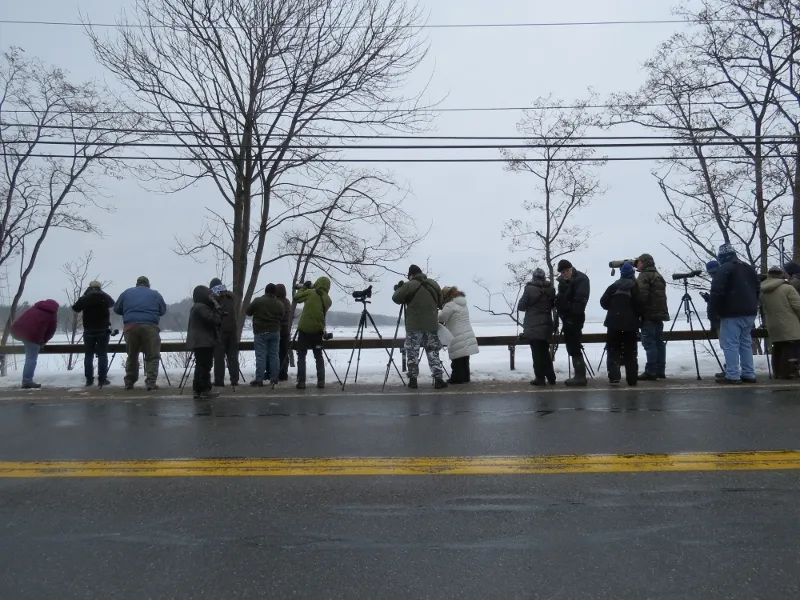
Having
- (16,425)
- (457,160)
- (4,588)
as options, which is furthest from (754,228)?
(4,588)

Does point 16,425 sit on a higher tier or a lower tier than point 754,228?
lower

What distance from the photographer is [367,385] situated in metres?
10.9

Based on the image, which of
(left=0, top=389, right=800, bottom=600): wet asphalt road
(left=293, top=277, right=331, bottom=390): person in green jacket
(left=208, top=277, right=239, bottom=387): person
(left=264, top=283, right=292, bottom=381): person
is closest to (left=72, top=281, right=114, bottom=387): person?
(left=208, top=277, right=239, bottom=387): person

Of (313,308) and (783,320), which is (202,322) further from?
(783,320)

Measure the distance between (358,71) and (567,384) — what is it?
884 cm

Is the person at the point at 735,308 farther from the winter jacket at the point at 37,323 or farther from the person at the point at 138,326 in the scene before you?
the winter jacket at the point at 37,323

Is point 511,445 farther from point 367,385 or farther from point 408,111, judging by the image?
point 408,111

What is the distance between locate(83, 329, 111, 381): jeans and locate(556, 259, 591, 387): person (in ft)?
25.5

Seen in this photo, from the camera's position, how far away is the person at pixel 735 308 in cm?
963

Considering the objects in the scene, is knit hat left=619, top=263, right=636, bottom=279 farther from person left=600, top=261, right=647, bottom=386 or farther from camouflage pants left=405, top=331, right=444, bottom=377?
camouflage pants left=405, top=331, right=444, bottom=377

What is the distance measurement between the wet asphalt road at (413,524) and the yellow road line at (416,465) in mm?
180

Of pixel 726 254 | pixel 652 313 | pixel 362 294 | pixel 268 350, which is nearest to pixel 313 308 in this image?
pixel 362 294

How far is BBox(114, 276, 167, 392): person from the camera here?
1091cm

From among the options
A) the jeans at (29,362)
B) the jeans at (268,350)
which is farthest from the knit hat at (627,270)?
the jeans at (29,362)
